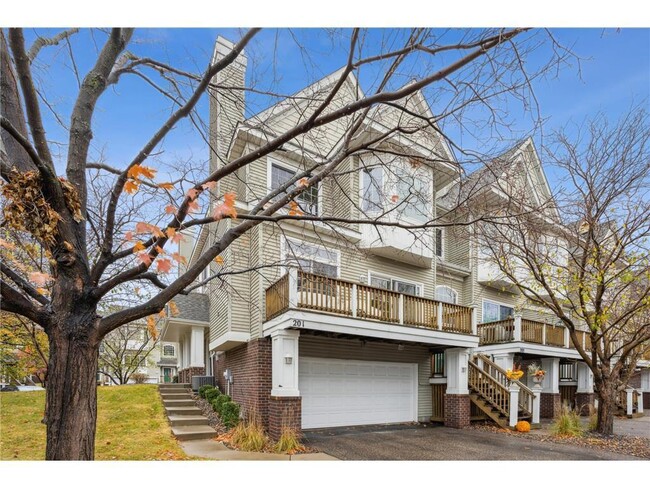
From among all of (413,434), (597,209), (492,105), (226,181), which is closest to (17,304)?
(492,105)

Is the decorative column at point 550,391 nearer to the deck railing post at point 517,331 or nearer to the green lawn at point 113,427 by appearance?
the deck railing post at point 517,331

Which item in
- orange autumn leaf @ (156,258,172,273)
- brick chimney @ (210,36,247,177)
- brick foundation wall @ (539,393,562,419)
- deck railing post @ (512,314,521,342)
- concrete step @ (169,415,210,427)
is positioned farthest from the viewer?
brick foundation wall @ (539,393,562,419)

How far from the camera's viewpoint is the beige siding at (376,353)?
34.1 ft

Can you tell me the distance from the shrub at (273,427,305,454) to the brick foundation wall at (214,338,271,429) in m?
1.08

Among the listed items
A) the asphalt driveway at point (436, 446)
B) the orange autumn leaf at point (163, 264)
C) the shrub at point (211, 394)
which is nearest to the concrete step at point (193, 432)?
the shrub at point (211, 394)

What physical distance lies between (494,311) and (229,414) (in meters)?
10.1

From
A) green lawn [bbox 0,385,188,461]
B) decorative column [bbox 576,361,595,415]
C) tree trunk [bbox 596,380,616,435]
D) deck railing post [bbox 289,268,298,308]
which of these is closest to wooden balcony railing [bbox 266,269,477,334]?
deck railing post [bbox 289,268,298,308]

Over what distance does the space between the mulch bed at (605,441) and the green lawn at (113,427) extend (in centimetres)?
762

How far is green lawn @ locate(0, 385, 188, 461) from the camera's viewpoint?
7.00m

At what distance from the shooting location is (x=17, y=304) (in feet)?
10.2

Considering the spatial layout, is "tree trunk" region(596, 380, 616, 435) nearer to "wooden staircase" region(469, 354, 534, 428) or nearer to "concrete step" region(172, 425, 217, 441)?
"wooden staircase" region(469, 354, 534, 428)

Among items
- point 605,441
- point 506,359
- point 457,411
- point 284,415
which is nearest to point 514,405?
point 457,411

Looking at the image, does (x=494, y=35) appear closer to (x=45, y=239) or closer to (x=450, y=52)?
(x=450, y=52)

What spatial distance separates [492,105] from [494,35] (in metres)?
0.73
